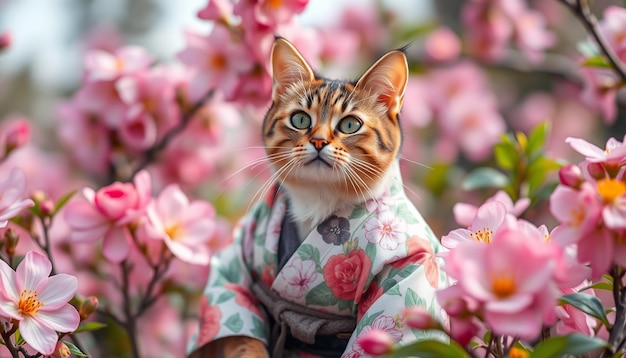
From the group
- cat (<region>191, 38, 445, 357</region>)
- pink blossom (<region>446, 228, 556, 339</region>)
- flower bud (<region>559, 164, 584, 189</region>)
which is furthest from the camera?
cat (<region>191, 38, 445, 357</region>)

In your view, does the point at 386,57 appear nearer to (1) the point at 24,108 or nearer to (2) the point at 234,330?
(2) the point at 234,330

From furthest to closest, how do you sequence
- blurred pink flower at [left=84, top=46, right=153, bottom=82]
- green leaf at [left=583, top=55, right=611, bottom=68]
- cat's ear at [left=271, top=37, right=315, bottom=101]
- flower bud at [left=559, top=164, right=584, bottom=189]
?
blurred pink flower at [left=84, top=46, right=153, bottom=82] → green leaf at [left=583, top=55, right=611, bottom=68] → cat's ear at [left=271, top=37, right=315, bottom=101] → flower bud at [left=559, top=164, right=584, bottom=189]

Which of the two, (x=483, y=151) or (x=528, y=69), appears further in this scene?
(x=483, y=151)

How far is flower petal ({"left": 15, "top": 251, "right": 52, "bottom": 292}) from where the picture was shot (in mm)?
898

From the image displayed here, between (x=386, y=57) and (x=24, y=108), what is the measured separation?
313 centimetres

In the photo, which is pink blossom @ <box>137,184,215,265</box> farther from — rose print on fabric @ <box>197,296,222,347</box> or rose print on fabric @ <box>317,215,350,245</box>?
rose print on fabric @ <box>317,215,350,245</box>

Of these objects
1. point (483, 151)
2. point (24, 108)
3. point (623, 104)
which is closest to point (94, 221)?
point (623, 104)

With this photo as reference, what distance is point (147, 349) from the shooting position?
66.4 inches

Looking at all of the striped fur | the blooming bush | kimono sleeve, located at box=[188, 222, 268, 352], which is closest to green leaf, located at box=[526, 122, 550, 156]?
the blooming bush

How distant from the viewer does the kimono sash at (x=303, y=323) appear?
41.8 inches

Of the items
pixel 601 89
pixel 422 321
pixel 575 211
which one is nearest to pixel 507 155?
pixel 601 89

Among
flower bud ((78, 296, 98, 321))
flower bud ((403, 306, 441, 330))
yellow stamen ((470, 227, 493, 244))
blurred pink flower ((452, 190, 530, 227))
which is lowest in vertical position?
blurred pink flower ((452, 190, 530, 227))

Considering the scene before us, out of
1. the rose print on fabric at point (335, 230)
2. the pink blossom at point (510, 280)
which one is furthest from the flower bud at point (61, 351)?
the pink blossom at point (510, 280)

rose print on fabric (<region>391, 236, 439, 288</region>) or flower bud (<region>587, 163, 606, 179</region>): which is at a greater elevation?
flower bud (<region>587, 163, 606, 179</region>)
